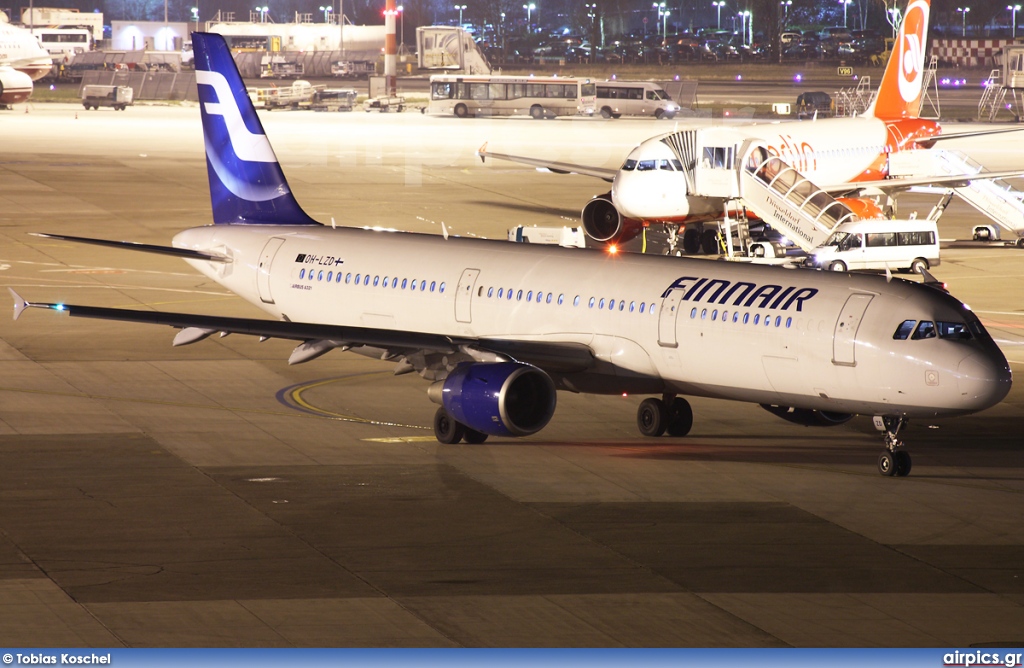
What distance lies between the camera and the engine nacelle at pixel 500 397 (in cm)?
2720

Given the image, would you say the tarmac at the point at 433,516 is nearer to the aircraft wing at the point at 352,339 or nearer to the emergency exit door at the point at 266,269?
the aircraft wing at the point at 352,339

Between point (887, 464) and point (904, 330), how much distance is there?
99.0 inches

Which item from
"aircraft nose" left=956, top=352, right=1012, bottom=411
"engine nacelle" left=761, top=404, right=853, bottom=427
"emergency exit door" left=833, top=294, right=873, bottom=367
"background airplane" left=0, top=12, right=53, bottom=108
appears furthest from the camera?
"background airplane" left=0, top=12, right=53, bottom=108

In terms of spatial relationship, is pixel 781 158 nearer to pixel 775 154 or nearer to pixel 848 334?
pixel 775 154

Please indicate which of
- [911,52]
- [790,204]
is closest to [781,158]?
[790,204]

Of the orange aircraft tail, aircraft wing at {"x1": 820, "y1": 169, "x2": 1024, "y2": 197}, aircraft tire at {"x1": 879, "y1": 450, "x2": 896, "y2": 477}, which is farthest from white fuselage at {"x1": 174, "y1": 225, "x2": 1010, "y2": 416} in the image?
the orange aircraft tail

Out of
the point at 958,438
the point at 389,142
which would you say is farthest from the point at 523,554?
the point at 389,142

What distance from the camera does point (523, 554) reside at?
2158 centimetres

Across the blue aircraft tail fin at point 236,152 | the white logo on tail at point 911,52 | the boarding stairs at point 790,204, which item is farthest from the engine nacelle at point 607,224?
the blue aircraft tail fin at point 236,152

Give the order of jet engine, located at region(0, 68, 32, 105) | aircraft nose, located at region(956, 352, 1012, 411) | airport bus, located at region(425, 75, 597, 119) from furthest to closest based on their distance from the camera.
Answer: airport bus, located at region(425, 75, 597, 119)
jet engine, located at region(0, 68, 32, 105)
aircraft nose, located at region(956, 352, 1012, 411)

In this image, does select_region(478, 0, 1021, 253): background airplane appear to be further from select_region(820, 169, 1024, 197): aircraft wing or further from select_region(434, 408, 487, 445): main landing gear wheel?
select_region(434, 408, 487, 445): main landing gear wheel

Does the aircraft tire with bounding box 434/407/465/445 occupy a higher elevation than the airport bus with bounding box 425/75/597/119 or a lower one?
lower

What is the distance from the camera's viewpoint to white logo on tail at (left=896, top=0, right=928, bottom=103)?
70.4 meters

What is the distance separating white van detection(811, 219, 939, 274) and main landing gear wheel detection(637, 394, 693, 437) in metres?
22.7
